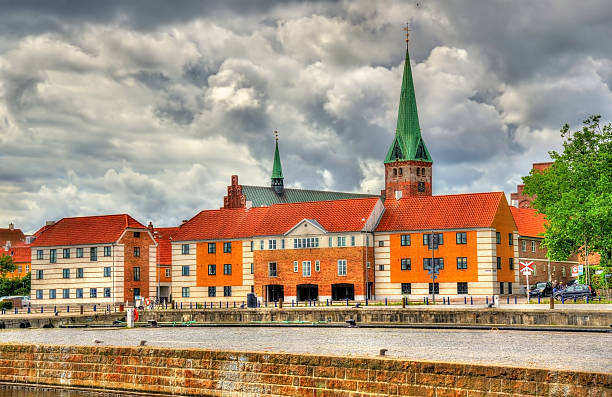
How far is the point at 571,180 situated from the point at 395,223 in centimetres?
2104

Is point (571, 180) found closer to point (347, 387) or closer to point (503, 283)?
point (503, 283)

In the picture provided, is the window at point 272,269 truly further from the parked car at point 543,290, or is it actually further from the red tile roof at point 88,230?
the parked car at point 543,290

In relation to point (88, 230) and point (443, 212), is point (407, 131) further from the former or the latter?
point (88, 230)

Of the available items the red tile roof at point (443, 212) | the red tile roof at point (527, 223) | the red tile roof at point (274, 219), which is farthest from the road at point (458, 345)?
the red tile roof at point (527, 223)

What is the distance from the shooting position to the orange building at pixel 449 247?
8650cm

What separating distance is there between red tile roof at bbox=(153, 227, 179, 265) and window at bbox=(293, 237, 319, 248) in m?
22.7

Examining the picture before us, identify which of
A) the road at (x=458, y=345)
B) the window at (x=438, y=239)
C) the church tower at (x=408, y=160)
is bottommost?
the road at (x=458, y=345)

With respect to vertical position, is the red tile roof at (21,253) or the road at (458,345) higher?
the red tile roof at (21,253)

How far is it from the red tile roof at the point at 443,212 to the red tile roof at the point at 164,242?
3288cm

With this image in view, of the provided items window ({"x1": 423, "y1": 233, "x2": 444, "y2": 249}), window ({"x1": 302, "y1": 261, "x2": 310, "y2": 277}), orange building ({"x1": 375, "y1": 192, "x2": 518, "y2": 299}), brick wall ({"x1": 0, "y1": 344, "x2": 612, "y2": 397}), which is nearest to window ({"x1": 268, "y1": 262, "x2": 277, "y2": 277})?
window ({"x1": 302, "y1": 261, "x2": 310, "y2": 277})

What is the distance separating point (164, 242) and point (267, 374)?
9772 cm

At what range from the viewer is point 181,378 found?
2655 cm

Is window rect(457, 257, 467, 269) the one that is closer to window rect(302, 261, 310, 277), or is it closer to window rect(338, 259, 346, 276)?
window rect(338, 259, 346, 276)

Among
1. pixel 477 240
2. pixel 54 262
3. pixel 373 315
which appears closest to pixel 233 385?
pixel 373 315
